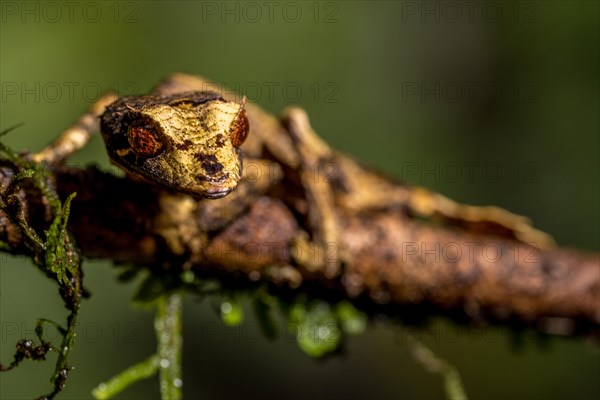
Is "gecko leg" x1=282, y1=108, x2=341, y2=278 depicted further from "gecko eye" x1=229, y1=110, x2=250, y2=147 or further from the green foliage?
the green foliage

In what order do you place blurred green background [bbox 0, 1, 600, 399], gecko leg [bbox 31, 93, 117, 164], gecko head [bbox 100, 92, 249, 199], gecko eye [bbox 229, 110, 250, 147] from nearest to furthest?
gecko head [bbox 100, 92, 249, 199], gecko eye [bbox 229, 110, 250, 147], gecko leg [bbox 31, 93, 117, 164], blurred green background [bbox 0, 1, 600, 399]

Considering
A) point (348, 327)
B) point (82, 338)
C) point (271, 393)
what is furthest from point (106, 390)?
point (271, 393)

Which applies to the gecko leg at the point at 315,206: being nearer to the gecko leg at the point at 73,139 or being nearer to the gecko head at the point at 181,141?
the gecko head at the point at 181,141

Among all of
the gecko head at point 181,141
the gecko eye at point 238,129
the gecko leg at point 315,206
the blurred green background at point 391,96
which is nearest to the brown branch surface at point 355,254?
the gecko leg at point 315,206

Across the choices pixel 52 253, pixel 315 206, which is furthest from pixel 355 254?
pixel 52 253

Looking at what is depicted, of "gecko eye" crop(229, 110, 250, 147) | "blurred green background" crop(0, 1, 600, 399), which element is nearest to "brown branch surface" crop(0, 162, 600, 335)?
"gecko eye" crop(229, 110, 250, 147)

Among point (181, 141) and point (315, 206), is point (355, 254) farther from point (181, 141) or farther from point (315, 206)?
point (181, 141)

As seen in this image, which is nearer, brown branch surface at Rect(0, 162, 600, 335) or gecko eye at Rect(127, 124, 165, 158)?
gecko eye at Rect(127, 124, 165, 158)
